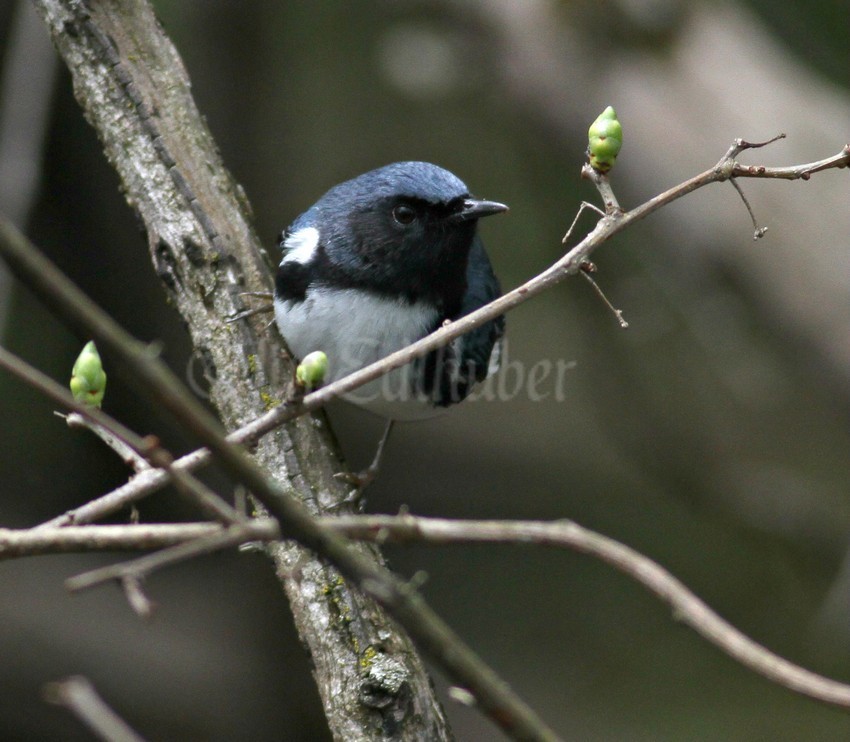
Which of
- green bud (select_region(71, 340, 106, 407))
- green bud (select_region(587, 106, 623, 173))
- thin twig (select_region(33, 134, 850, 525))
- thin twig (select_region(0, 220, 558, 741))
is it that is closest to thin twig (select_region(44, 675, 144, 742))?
thin twig (select_region(0, 220, 558, 741))

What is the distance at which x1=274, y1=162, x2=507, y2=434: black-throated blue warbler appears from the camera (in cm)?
293

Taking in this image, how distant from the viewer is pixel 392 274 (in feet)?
9.90

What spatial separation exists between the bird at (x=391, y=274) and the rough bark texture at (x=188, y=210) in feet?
0.69

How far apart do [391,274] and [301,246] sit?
0.95 ft

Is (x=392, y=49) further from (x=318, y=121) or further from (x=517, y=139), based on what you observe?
(x=318, y=121)

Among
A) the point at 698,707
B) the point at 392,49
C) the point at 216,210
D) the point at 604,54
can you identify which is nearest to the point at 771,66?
the point at 604,54

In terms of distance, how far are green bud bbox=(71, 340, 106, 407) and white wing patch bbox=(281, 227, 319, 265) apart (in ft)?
4.38

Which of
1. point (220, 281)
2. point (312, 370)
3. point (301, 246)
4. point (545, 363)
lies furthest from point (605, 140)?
point (545, 363)

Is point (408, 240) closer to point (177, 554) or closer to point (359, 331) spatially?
point (359, 331)

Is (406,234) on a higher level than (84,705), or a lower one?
higher

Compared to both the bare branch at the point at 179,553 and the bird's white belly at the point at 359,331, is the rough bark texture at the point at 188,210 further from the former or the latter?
the bare branch at the point at 179,553

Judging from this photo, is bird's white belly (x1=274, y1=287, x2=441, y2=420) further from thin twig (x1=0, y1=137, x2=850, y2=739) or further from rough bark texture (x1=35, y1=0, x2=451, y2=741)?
thin twig (x1=0, y1=137, x2=850, y2=739)

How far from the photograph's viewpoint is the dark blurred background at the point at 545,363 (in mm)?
4711

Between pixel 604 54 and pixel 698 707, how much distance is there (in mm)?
3906
